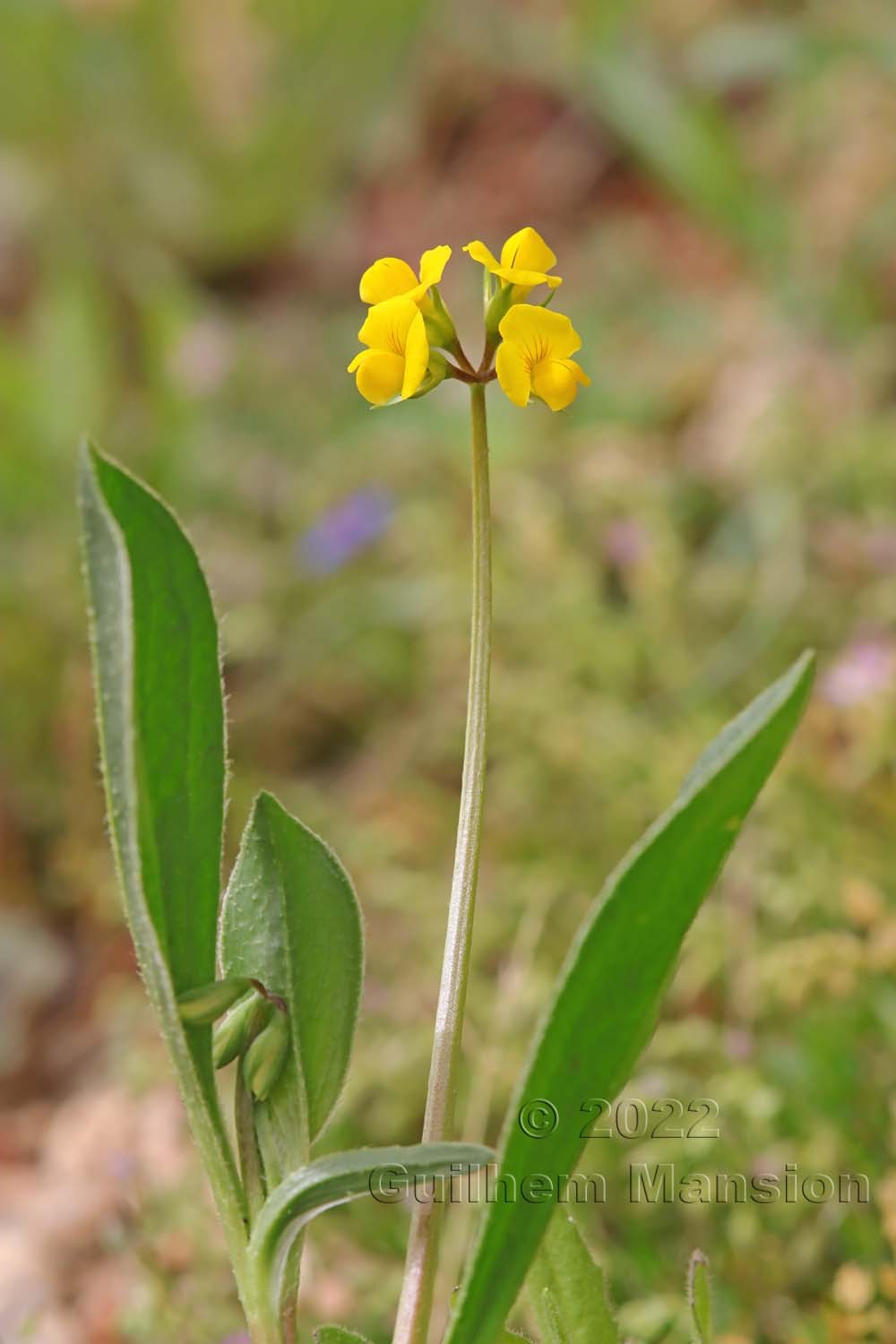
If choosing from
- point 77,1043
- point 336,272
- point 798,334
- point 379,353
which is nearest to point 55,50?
point 336,272

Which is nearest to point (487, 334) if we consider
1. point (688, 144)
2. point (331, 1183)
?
point (331, 1183)

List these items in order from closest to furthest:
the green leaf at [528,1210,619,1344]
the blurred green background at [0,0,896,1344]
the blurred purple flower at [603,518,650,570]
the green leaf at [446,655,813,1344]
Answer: the green leaf at [446,655,813,1344]
the green leaf at [528,1210,619,1344]
the blurred green background at [0,0,896,1344]
the blurred purple flower at [603,518,650,570]

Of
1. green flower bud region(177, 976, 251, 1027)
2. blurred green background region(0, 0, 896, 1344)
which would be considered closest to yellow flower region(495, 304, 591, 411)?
green flower bud region(177, 976, 251, 1027)

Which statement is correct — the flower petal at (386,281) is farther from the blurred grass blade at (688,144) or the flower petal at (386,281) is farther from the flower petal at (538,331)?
the blurred grass blade at (688,144)

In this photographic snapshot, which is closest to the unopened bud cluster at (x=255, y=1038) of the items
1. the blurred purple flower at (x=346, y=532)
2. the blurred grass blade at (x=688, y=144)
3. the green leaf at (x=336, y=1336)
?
the green leaf at (x=336, y=1336)

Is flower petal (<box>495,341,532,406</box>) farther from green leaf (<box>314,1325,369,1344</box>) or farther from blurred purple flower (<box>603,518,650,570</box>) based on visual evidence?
blurred purple flower (<box>603,518,650,570</box>)
